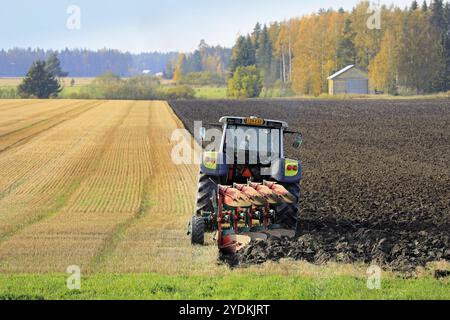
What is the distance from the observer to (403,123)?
1688 inches

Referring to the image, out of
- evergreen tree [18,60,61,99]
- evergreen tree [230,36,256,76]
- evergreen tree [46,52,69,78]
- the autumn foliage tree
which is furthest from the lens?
evergreen tree [230,36,256,76]

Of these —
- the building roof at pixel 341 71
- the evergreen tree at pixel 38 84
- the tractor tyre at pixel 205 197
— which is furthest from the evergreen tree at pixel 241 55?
the tractor tyre at pixel 205 197

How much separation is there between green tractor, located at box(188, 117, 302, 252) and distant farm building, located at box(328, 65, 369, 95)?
77.8 m

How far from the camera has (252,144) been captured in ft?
48.9

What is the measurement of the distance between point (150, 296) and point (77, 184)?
13621mm

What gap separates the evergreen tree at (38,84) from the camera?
97.6m

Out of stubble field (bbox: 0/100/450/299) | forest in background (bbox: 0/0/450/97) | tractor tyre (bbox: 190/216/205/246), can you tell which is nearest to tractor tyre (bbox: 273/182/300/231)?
stubble field (bbox: 0/100/450/299)

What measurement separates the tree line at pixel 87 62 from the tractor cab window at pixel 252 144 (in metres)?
108

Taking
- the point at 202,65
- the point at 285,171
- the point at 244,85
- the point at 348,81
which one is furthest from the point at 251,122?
the point at 202,65

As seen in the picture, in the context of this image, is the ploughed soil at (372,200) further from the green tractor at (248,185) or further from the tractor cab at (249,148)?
the tractor cab at (249,148)

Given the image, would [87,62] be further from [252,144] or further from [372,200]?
[252,144]

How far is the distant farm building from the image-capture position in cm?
9169

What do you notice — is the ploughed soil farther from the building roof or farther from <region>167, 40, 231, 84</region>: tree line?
<region>167, 40, 231, 84</region>: tree line
